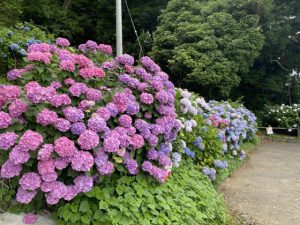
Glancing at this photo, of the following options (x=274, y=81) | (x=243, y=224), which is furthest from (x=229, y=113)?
(x=274, y=81)

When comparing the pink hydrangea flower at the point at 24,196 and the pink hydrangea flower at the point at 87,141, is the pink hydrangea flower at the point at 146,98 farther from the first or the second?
the pink hydrangea flower at the point at 24,196

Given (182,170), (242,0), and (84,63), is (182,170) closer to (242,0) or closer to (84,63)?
(84,63)

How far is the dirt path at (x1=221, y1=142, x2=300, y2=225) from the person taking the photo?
423cm

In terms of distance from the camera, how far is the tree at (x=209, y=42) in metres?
10.7

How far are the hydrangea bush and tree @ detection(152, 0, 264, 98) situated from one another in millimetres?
7192

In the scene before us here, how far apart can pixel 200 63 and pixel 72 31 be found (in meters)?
6.78

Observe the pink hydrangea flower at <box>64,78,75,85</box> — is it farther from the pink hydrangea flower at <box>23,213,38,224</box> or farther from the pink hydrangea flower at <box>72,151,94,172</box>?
the pink hydrangea flower at <box>23,213,38,224</box>

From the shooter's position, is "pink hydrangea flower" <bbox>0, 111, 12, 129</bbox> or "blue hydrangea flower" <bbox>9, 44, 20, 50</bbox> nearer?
"pink hydrangea flower" <bbox>0, 111, 12, 129</bbox>

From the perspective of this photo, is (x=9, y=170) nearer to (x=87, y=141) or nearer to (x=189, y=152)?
(x=87, y=141)

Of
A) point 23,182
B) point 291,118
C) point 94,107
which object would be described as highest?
point 94,107

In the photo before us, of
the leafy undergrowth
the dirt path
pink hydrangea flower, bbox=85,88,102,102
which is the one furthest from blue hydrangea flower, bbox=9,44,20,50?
the dirt path

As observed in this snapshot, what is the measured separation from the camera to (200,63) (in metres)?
10.5

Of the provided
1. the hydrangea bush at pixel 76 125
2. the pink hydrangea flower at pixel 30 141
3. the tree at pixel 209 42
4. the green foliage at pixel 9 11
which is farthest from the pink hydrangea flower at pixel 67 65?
the green foliage at pixel 9 11

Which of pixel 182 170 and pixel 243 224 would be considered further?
→ pixel 182 170
